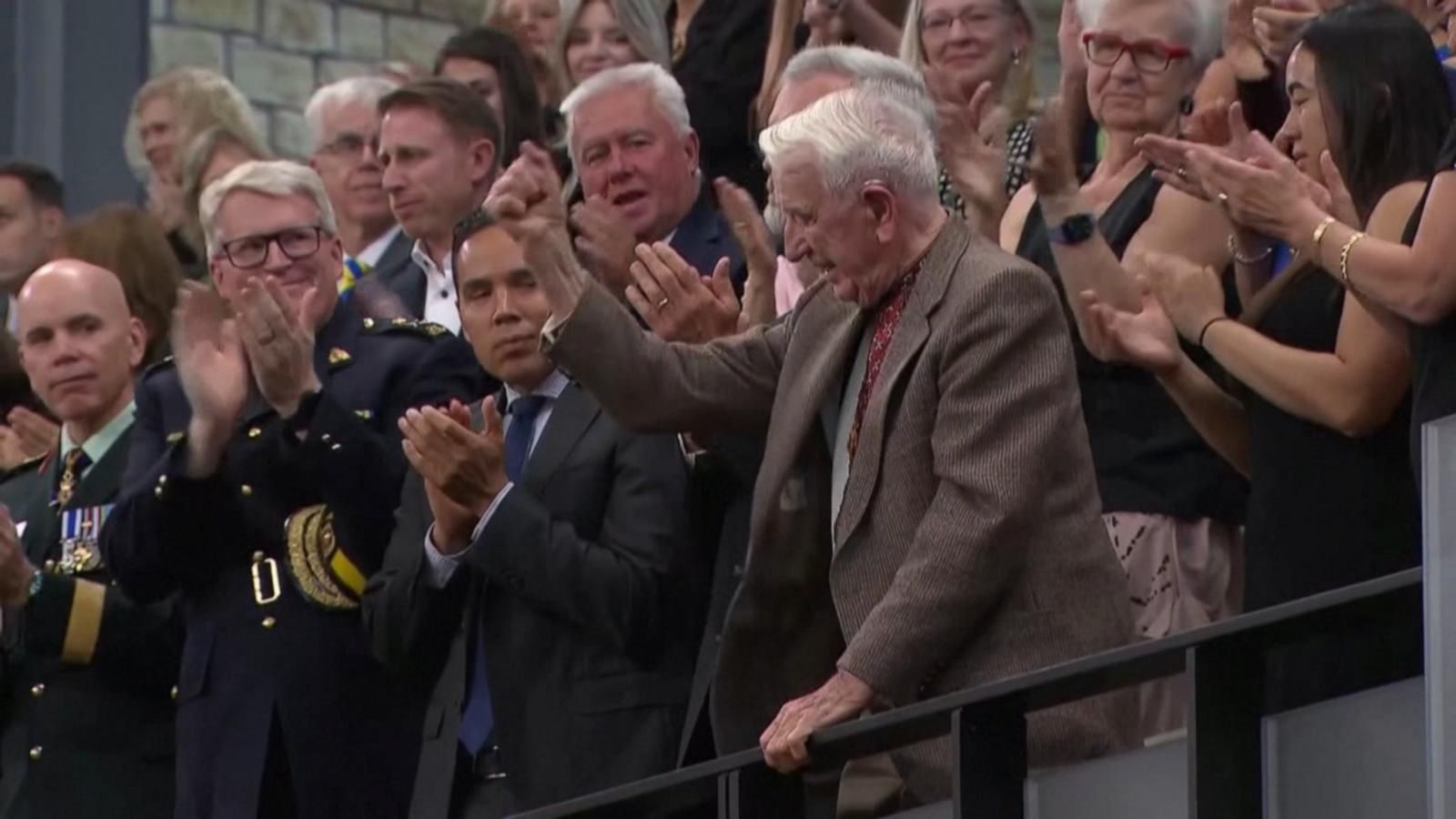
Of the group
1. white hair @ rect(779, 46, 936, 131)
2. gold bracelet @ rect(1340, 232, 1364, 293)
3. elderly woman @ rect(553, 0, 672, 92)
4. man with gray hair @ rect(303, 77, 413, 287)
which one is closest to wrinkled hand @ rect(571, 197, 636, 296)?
white hair @ rect(779, 46, 936, 131)

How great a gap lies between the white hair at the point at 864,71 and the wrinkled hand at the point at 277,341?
0.97m

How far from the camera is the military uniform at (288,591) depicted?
5.96 meters

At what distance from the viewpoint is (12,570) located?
659 cm

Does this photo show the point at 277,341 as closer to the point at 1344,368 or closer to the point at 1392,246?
the point at 1344,368

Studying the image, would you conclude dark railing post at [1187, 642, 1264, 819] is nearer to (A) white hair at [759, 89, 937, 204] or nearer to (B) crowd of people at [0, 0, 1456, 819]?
(B) crowd of people at [0, 0, 1456, 819]

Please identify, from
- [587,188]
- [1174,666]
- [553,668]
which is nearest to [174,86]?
[587,188]

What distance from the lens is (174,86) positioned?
8.68 meters

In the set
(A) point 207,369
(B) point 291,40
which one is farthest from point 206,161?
(B) point 291,40

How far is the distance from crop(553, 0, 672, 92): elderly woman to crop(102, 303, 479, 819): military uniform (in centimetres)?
157

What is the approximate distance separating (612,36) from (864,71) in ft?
7.18

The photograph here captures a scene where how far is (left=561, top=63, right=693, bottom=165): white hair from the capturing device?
6.38 metres

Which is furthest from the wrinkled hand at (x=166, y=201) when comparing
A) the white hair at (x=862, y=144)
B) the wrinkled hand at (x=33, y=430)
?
the white hair at (x=862, y=144)

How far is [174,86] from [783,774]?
4.53 metres

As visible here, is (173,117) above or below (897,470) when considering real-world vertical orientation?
above
